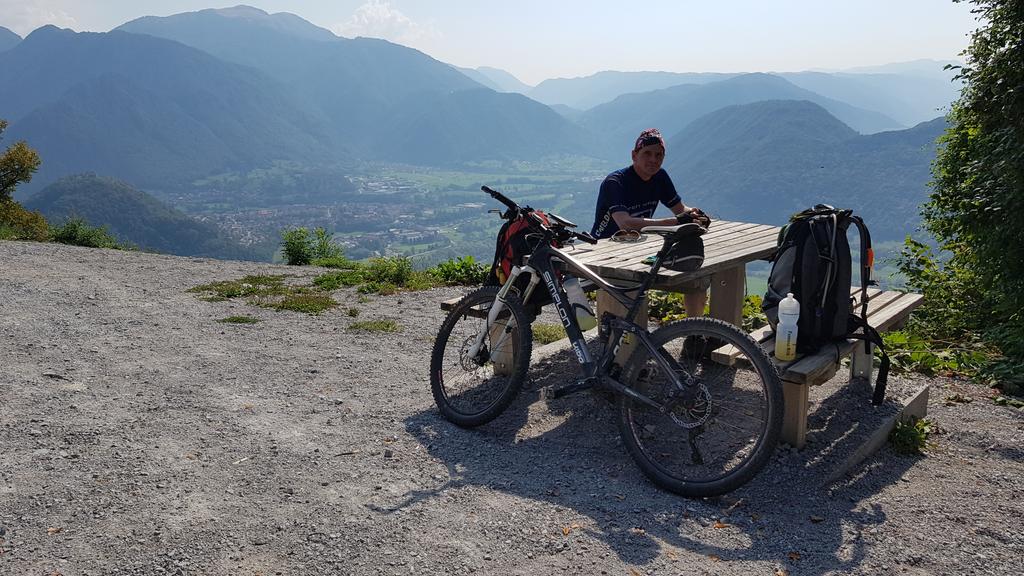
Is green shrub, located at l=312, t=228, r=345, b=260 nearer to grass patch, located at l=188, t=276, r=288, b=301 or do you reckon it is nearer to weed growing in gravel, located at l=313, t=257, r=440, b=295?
weed growing in gravel, located at l=313, t=257, r=440, b=295

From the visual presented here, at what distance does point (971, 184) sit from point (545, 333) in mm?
4869

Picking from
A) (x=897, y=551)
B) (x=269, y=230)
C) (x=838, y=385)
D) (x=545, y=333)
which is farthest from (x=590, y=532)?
(x=269, y=230)

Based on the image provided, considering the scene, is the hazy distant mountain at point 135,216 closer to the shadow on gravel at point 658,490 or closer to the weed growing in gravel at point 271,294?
the weed growing in gravel at point 271,294

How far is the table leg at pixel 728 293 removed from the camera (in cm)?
530

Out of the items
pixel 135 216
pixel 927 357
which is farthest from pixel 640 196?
pixel 135 216

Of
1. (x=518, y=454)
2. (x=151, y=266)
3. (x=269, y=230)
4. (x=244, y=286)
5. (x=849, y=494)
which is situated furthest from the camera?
(x=269, y=230)

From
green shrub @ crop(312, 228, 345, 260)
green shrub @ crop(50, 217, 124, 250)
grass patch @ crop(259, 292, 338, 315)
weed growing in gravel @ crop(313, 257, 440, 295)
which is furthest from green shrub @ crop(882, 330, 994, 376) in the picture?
green shrub @ crop(50, 217, 124, 250)

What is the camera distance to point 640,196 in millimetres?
5812

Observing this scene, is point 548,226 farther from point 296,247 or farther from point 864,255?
point 296,247

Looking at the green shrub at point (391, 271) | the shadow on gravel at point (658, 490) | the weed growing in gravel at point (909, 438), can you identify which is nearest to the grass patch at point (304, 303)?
the green shrub at point (391, 271)

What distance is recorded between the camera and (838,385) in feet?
17.0

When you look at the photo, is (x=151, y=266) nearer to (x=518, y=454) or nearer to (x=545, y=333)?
(x=545, y=333)

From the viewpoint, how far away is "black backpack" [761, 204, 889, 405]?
4.00m

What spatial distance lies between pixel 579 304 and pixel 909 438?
2.21m
